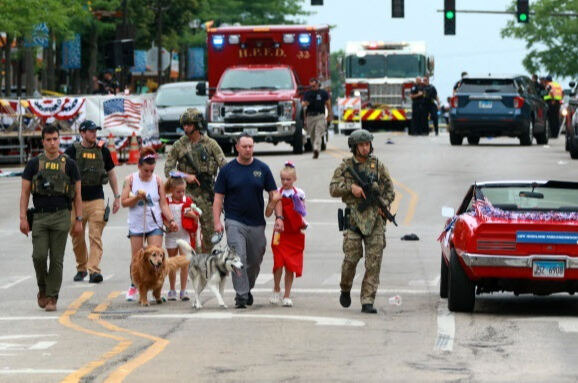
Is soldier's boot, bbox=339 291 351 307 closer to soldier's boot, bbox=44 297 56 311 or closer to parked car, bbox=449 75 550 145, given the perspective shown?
soldier's boot, bbox=44 297 56 311

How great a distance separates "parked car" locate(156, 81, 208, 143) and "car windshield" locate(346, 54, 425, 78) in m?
12.2

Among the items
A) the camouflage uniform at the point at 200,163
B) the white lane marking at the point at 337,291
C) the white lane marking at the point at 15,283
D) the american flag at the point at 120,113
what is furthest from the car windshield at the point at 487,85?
the camouflage uniform at the point at 200,163

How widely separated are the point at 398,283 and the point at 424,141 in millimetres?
30104

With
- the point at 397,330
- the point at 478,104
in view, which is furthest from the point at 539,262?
the point at 478,104

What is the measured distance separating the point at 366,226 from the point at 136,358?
4021 mm

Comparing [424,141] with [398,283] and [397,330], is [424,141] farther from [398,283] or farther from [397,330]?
[397,330]

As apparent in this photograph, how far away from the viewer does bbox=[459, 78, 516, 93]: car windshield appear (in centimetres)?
4403

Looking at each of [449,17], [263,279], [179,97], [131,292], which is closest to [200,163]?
[131,292]

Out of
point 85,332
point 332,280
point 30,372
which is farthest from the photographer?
point 332,280

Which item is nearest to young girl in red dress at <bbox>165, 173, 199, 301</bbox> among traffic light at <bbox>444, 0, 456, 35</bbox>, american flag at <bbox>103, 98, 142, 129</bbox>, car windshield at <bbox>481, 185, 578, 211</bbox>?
car windshield at <bbox>481, 185, 578, 211</bbox>

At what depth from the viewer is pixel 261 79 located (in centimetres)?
4100

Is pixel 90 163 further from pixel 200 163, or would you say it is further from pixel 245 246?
pixel 245 246

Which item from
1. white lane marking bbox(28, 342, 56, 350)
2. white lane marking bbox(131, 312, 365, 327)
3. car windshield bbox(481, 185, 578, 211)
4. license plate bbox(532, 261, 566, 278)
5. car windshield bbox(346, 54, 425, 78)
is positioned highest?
car windshield bbox(346, 54, 425, 78)

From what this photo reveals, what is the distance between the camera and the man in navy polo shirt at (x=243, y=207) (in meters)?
16.7
